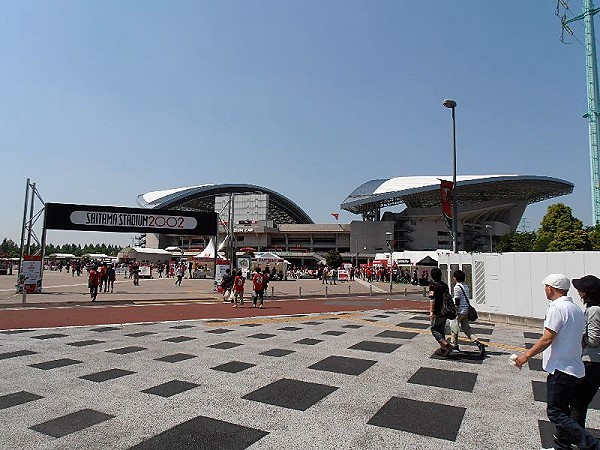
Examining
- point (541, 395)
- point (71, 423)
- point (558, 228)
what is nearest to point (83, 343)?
point (71, 423)

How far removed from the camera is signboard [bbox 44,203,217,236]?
25.4 metres

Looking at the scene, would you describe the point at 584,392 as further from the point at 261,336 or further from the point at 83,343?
the point at 83,343

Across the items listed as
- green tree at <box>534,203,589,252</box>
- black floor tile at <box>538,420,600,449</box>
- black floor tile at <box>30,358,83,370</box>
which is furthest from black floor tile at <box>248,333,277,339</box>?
green tree at <box>534,203,589,252</box>

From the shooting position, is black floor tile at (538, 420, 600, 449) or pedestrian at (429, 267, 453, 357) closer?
black floor tile at (538, 420, 600, 449)

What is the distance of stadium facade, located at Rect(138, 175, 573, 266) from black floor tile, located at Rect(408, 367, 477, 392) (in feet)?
281

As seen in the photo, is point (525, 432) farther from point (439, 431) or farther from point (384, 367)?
point (384, 367)

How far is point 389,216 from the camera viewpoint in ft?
369

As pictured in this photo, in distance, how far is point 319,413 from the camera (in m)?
4.97

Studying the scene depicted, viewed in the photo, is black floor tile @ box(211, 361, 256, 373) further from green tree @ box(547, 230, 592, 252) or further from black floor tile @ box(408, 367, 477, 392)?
green tree @ box(547, 230, 592, 252)

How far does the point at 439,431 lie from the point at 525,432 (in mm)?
933

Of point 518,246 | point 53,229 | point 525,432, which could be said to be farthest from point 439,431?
point 518,246

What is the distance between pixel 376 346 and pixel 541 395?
12.4 ft

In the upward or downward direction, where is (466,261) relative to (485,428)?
upward

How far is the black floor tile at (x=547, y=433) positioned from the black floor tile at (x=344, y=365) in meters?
2.82
